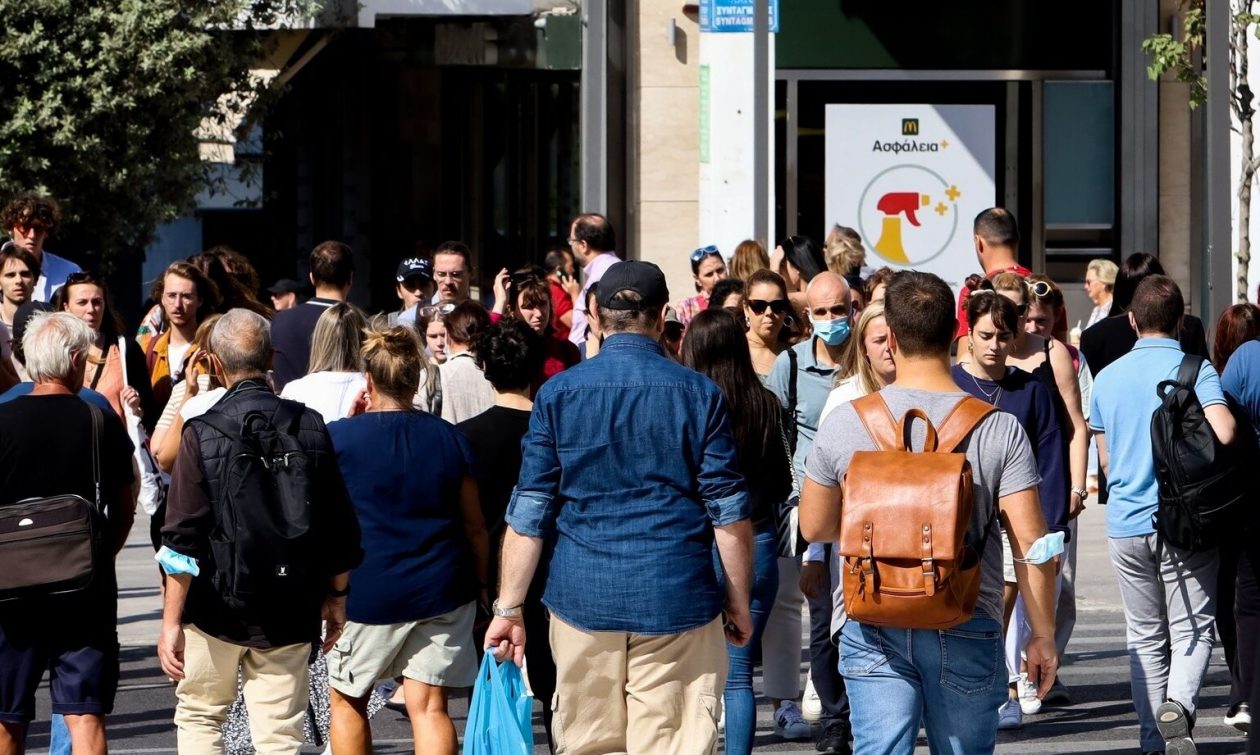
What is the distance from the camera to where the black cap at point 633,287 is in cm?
560

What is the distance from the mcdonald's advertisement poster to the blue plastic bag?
12405 mm

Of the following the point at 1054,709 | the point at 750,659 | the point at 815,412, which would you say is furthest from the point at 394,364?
the point at 1054,709

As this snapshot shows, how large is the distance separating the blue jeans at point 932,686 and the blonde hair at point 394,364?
2.13m

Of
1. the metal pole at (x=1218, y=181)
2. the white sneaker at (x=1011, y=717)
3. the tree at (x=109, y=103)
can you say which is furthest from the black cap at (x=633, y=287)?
the tree at (x=109, y=103)

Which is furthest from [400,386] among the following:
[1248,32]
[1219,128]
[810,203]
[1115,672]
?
[810,203]

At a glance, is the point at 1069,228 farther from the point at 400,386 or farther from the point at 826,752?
the point at 400,386

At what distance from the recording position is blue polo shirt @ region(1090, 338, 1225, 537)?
762 cm

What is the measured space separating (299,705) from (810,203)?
1230 centimetres

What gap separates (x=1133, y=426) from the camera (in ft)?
25.2

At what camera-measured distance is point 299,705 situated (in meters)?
6.38

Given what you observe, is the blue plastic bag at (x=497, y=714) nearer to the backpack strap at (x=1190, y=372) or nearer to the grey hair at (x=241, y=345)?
the grey hair at (x=241, y=345)

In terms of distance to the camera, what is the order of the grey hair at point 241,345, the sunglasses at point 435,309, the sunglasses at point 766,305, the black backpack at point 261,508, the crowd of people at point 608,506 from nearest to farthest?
the crowd of people at point 608,506, the black backpack at point 261,508, the grey hair at point 241,345, the sunglasses at point 766,305, the sunglasses at point 435,309

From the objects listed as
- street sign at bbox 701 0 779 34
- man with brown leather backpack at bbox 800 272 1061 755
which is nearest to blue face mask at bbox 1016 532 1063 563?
man with brown leather backpack at bbox 800 272 1061 755

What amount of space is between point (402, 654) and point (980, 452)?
247 centimetres
